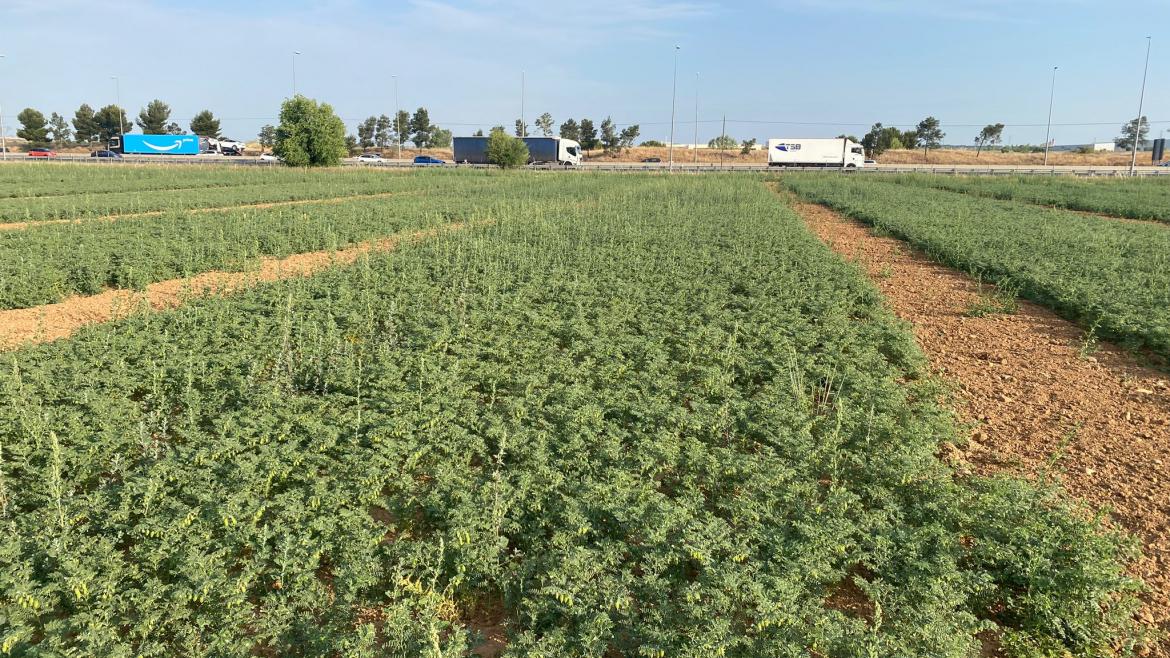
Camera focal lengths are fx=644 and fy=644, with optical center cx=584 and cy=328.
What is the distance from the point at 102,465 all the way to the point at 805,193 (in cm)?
3495

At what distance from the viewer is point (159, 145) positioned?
71.2m

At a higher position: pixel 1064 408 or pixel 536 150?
pixel 536 150

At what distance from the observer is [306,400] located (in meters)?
5.93

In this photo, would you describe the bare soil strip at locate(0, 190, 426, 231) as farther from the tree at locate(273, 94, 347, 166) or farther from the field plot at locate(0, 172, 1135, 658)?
the tree at locate(273, 94, 347, 166)

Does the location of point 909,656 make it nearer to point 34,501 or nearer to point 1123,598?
point 1123,598

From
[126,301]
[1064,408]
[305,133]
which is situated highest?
[305,133]

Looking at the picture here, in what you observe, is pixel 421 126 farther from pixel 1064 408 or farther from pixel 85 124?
pixel 1064 408

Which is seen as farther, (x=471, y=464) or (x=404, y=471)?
(x=471, y=464)

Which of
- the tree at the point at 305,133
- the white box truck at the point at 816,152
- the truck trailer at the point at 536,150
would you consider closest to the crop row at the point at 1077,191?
the white box truck at the point at 816,152

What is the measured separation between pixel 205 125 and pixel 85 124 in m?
14.3

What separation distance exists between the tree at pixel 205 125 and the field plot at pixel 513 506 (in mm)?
101962

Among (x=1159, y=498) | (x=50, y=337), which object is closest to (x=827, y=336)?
(x=1159, y=498)

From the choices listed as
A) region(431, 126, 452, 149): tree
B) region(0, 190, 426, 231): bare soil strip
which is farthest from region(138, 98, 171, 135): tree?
region(0, 190, 426, 231): bare soil strip

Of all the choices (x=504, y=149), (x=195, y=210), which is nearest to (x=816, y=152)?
(x=504, y=149)
